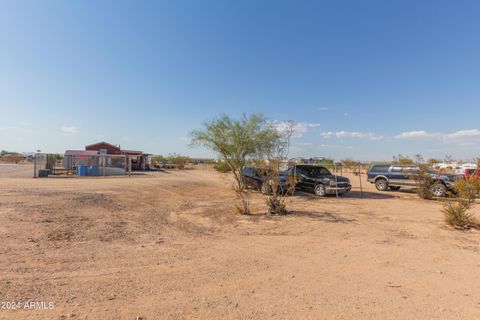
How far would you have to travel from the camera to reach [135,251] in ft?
18.3

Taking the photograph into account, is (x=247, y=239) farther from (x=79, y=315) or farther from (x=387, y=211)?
(x=387, y=211)

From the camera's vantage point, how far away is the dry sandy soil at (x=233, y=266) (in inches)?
135

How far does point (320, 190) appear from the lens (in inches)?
616

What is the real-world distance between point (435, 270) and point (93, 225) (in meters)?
8.37

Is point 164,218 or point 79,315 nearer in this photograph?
point 79,315

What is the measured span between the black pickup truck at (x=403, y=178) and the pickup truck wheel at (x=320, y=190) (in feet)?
17.7

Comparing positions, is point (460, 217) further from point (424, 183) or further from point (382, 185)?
point (382, 185)

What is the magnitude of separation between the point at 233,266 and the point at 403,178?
17093 millimetres

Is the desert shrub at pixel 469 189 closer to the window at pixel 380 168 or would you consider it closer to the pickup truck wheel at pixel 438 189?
the pickup truck wheel at pixel 438 189


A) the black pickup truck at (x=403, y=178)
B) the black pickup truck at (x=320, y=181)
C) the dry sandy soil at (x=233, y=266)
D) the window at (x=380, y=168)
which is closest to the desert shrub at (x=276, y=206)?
the dry sandy soil at (x=233, y=266)

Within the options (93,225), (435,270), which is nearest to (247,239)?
(435,270)

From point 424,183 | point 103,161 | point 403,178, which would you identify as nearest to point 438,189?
point 424,183

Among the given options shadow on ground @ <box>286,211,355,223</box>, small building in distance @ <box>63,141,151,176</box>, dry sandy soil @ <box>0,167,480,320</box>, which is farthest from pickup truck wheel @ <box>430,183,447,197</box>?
small building in distance @ <box>63,141,151,176</box>

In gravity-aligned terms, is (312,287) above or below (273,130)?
below
